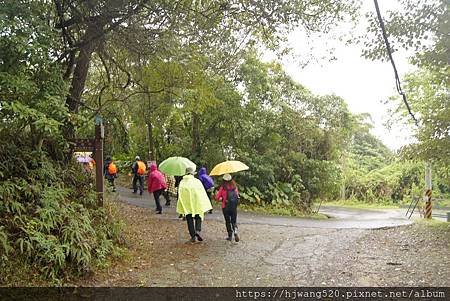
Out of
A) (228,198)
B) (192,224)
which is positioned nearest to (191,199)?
(192,224)

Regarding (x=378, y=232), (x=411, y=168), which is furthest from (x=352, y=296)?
(x=411, y=168)

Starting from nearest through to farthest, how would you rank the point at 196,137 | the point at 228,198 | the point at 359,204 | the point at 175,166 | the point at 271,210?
the point at 228,198
the point at 175,166
the point at 271,210
the point at 196,137
the point at 359,204

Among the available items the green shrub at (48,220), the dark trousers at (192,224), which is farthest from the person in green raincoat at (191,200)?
the green shrub at (48,220)

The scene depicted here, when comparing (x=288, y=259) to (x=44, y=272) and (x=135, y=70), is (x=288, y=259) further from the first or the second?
(x=135, y=70)

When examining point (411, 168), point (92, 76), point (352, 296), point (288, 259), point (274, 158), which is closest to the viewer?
point (352, 296)

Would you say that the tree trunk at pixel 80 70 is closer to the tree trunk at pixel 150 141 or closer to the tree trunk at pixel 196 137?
the tree trunk at pixel 150 141

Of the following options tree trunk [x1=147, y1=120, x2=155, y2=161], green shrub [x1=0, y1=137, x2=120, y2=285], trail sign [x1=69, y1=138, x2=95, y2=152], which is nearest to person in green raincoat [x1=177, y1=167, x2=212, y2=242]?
green shrub [x1=0, y1=137, x2=120, y2=285]

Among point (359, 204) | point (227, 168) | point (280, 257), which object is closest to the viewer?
point (280, 257)

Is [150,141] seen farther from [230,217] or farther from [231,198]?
[231,198]

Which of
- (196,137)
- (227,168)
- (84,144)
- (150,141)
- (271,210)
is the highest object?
(196,137)

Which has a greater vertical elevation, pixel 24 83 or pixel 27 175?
pixel 24 83

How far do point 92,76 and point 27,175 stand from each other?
26.3 ft

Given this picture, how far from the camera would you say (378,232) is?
11.8m

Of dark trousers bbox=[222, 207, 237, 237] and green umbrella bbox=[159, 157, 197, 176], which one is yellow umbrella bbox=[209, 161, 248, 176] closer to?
dark trousers bbox=[222, 207, 237, 237]
